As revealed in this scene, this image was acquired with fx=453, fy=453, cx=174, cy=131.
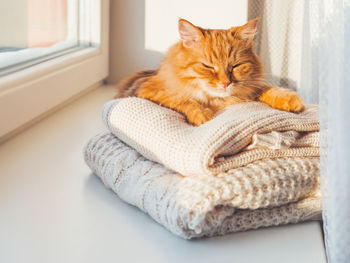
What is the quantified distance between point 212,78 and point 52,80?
630mm

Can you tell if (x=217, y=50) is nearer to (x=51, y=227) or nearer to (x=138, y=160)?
(x=138, y=160)

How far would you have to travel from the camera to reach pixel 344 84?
0.58 meters

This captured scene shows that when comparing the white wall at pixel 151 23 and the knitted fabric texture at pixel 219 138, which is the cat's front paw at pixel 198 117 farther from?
the white wall at pixel 151 23

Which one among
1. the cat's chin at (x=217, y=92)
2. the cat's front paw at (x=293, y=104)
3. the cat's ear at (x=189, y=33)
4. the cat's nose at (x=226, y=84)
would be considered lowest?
the cat's front paw at (x=293, y=104)

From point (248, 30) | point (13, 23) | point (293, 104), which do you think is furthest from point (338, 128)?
point (13, 23)

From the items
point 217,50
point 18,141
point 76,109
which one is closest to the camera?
A: point 217,50

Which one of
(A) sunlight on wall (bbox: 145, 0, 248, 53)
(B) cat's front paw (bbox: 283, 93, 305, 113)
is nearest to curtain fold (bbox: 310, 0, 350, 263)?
(B) cat's front paw (bbox: 283, 93, 305, 113)

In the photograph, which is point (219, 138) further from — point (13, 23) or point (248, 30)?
point (13, 23)

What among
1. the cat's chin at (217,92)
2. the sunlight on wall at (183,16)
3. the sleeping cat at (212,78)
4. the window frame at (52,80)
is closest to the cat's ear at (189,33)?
the sleeping cat at (212,78)

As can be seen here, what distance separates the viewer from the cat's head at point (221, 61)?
Result: 0.90m

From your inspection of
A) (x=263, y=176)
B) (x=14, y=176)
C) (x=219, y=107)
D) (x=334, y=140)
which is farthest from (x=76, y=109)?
(x=334, y=140)

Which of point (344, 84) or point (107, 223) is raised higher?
point (344, 84)

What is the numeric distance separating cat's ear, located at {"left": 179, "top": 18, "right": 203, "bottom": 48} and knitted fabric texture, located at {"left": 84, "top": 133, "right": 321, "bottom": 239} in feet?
0.71

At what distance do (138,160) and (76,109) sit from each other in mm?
732
